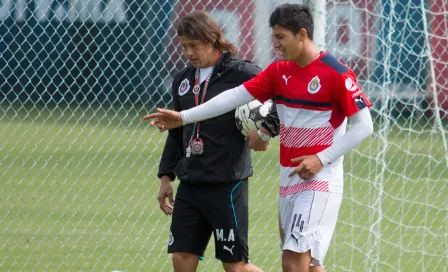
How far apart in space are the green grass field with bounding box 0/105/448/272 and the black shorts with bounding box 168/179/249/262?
1.67 meters

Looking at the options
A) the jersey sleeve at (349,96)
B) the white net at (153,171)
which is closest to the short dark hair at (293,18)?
the jersey sleeve at (349,96)

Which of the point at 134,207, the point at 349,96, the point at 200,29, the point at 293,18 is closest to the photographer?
the point at 349,96

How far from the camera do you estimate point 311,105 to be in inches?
185

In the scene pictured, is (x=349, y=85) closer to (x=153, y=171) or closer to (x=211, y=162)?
(x=211, y=162)

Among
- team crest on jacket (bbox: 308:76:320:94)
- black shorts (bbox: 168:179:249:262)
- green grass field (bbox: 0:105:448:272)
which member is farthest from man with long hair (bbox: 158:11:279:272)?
green grass field (bbox: 0:105:448:272)

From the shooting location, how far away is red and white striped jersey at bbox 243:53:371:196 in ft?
15.2

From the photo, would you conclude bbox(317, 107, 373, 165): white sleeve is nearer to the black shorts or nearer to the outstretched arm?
the outstretched arm

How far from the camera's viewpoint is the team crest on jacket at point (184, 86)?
17.2 feet

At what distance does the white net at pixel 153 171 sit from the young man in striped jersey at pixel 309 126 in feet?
5.51

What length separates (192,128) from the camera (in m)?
5.20

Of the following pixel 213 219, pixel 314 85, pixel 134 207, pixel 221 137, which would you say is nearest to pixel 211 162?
pixel 221 137

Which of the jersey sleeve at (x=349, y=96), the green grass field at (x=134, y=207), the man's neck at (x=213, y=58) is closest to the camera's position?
the jersey sleeve at (x=349, y=96)

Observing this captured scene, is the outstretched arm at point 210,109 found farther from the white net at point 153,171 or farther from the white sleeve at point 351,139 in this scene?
the white net at point 153,171

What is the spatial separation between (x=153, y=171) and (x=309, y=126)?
5.72 metres
